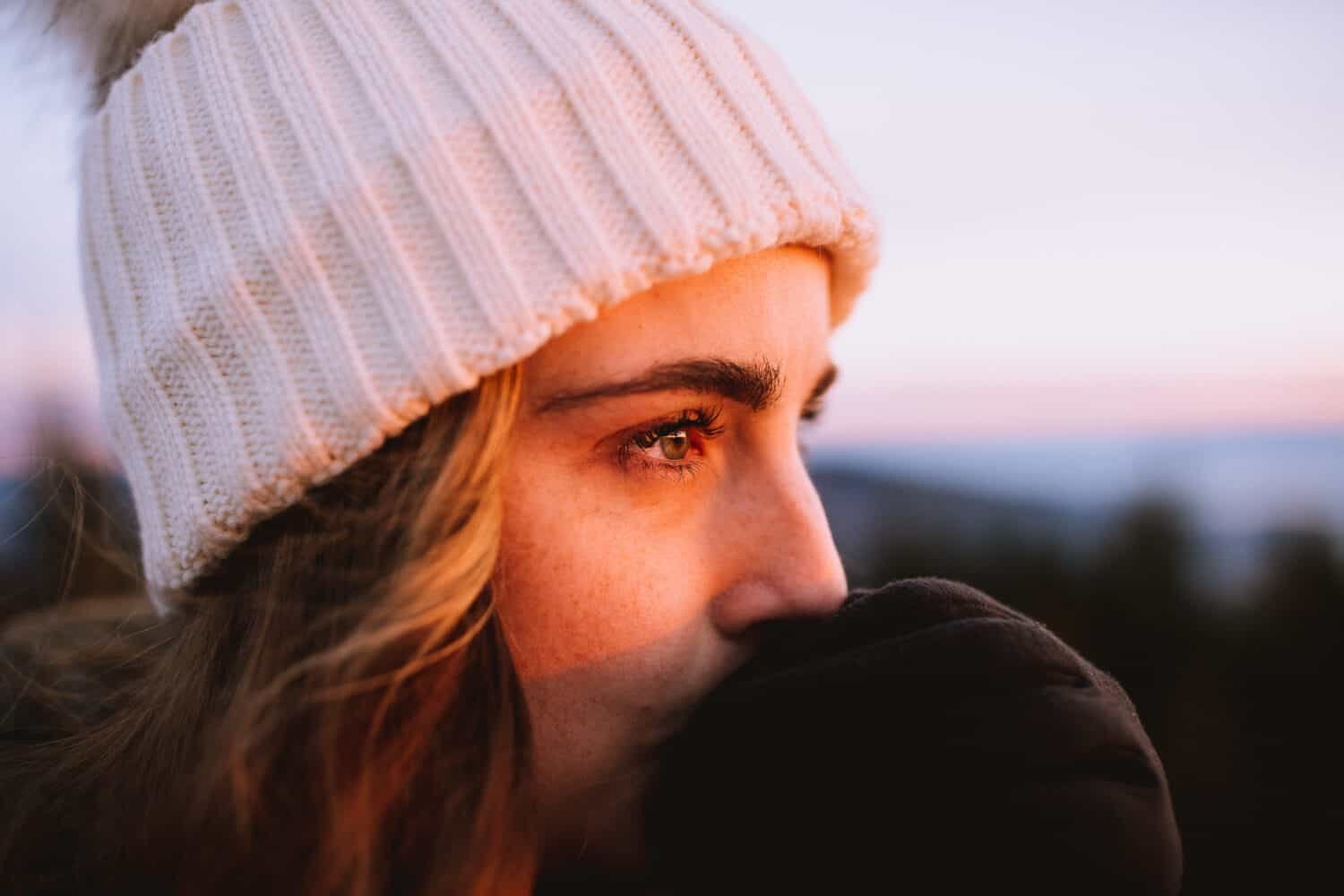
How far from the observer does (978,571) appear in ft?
15.3

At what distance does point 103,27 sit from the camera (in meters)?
1.55

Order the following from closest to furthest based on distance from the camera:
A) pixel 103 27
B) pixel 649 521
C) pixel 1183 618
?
pixel 649 521 → pixel 103 27 → pixel 1183 618

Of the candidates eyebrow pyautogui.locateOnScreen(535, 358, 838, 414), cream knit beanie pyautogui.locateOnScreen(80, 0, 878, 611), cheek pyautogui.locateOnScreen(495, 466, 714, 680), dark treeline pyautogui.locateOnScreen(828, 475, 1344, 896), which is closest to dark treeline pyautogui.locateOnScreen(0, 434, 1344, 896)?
dark treeline pyautogui.locateOnScreen(828, 475, 1344, 896)

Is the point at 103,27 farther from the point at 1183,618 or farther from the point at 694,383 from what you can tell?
the point at 1183,618

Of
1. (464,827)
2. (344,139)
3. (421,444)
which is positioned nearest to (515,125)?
(344,139)

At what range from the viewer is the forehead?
3.83 ft

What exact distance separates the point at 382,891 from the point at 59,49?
169 cm

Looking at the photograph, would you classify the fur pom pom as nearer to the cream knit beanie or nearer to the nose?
the cream knit beanie

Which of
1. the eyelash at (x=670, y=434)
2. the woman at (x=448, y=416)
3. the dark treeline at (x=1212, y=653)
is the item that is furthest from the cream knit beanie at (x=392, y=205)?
the dark treeline at (x=1212, y=653)

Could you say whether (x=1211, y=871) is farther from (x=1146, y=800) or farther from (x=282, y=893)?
(x=282, y=893)

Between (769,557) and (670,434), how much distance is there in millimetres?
250

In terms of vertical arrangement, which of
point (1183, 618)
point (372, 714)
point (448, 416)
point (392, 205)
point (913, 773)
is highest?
point (392, 205)

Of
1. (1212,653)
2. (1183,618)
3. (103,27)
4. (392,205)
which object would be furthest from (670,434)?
(1183,618)

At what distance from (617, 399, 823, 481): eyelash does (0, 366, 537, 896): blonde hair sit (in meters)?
0.19
